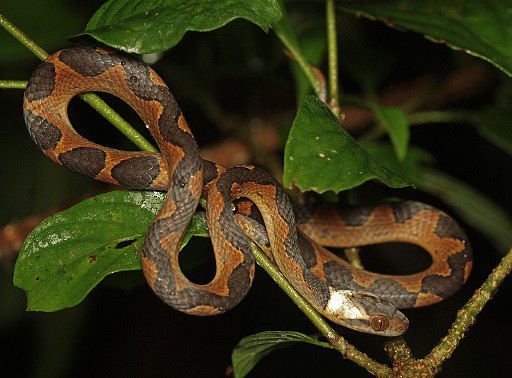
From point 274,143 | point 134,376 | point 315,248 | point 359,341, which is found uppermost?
point 315,248

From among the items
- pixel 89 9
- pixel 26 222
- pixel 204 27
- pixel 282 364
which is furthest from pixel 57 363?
pixel 204 27

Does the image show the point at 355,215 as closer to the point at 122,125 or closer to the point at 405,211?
the point at 405,211

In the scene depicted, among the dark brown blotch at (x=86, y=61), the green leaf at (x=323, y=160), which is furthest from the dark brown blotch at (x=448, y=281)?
the dark brown blotch at (x=86, y=61)

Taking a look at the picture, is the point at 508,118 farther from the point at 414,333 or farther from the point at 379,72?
the point at 414,333

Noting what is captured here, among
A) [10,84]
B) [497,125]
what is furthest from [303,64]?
[497,125]

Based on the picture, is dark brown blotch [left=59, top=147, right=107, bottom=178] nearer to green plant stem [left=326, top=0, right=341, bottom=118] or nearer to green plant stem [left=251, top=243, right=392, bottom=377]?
green plant stem [left=251, top=243, right=392, bottom=377]
